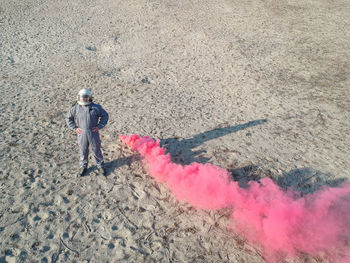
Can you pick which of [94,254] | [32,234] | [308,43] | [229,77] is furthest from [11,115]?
[308,43]

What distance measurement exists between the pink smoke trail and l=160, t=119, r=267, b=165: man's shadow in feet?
2.34

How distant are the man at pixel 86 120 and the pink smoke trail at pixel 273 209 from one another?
1.57 metres

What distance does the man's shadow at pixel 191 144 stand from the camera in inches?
263

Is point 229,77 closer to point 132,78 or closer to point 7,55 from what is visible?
point 132,78

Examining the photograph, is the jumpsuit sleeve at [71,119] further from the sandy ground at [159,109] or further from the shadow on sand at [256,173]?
the shadow on sand at [256,173]

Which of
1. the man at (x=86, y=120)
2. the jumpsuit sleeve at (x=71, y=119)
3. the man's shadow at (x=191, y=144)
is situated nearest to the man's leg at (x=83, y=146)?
the man at (x=86, y=120)

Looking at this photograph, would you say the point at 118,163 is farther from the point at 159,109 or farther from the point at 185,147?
the point at 159,109

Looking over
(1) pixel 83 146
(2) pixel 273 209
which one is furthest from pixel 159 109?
(2) pixel 273 209

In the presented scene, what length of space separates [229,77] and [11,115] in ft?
27.0

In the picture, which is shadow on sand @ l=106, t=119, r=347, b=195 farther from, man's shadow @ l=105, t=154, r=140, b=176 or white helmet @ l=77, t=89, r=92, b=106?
white helmet @ l=77, t=89, r=92, b=106

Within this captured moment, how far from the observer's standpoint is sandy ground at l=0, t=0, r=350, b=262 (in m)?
4.82

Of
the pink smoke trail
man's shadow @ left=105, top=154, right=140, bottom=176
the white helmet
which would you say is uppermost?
the white helmet

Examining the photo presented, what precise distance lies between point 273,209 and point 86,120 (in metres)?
4.15

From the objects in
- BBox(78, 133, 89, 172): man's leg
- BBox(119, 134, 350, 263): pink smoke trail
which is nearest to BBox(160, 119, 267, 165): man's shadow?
BBox(119, 134, 350, 263): pink smoke trail
